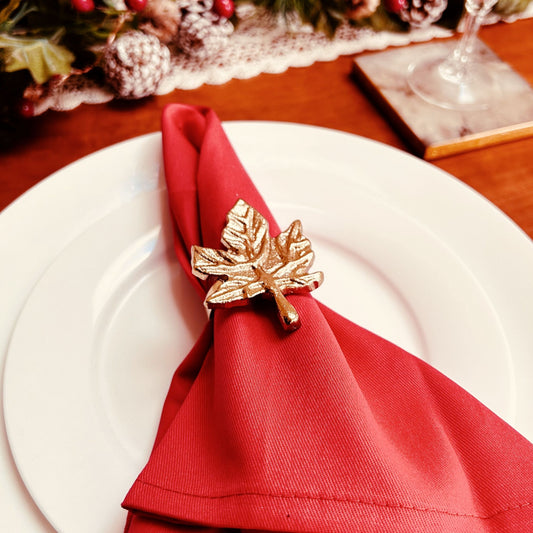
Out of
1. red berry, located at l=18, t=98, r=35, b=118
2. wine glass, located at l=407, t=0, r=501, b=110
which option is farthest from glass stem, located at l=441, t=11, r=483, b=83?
red berry, located at l=18, t=98, r=35, b=118

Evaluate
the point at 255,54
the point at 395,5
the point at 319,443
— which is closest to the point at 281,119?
the point at 255,54

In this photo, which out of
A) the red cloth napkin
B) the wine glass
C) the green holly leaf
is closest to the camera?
the red cloth napkin

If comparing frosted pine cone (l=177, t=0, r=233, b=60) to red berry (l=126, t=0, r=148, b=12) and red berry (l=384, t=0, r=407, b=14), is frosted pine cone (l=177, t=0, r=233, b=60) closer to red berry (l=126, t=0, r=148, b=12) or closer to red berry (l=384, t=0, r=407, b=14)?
red berry (l=126, t=0, r=148, b=12)

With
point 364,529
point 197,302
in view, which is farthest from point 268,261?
point 364,529

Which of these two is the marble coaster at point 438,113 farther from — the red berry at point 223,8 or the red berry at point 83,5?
the red berry at point 83,5

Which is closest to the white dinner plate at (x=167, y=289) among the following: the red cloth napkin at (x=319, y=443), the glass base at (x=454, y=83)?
the red cloth napkin at (x=319, y=443)
